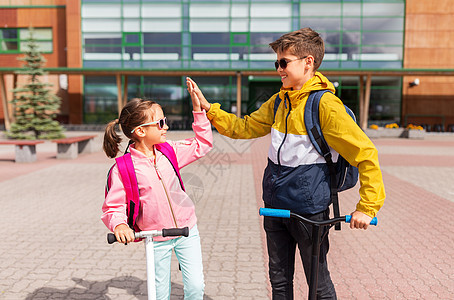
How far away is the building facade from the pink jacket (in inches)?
961

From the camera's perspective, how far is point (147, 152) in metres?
2.34

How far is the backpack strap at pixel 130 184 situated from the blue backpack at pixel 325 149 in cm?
99

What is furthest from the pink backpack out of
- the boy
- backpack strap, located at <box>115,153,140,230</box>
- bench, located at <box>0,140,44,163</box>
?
bench, located at <box>0,140,44,163</box>

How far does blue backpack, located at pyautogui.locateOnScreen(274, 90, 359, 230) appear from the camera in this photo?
7.06 ft

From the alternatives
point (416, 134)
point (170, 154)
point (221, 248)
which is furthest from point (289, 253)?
point (416, 134)

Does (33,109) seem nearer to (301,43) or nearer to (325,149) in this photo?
(301,43)

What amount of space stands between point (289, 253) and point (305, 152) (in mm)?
710

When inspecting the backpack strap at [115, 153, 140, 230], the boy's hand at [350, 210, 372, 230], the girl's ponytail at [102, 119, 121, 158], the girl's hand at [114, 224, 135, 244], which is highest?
the girl's ponytail at [102, 119, 121, 158]

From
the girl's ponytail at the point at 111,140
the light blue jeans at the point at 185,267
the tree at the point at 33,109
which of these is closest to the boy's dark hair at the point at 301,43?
the girl's ponytail at the point at 111,140

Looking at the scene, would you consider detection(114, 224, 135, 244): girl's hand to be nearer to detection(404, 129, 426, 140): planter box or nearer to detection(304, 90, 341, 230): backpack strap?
detection(304, 90, 341, 230): backpack strap

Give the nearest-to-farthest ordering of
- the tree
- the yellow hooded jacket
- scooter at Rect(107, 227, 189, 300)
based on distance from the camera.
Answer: scooter at Rect(107, 227, 189, 300)
the yellow hooded jacket
the tree

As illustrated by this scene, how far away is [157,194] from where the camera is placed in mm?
2287

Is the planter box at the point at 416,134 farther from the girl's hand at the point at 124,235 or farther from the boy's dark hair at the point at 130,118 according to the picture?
the girl's hand at the point at 124,235

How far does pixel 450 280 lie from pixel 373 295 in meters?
0.88
